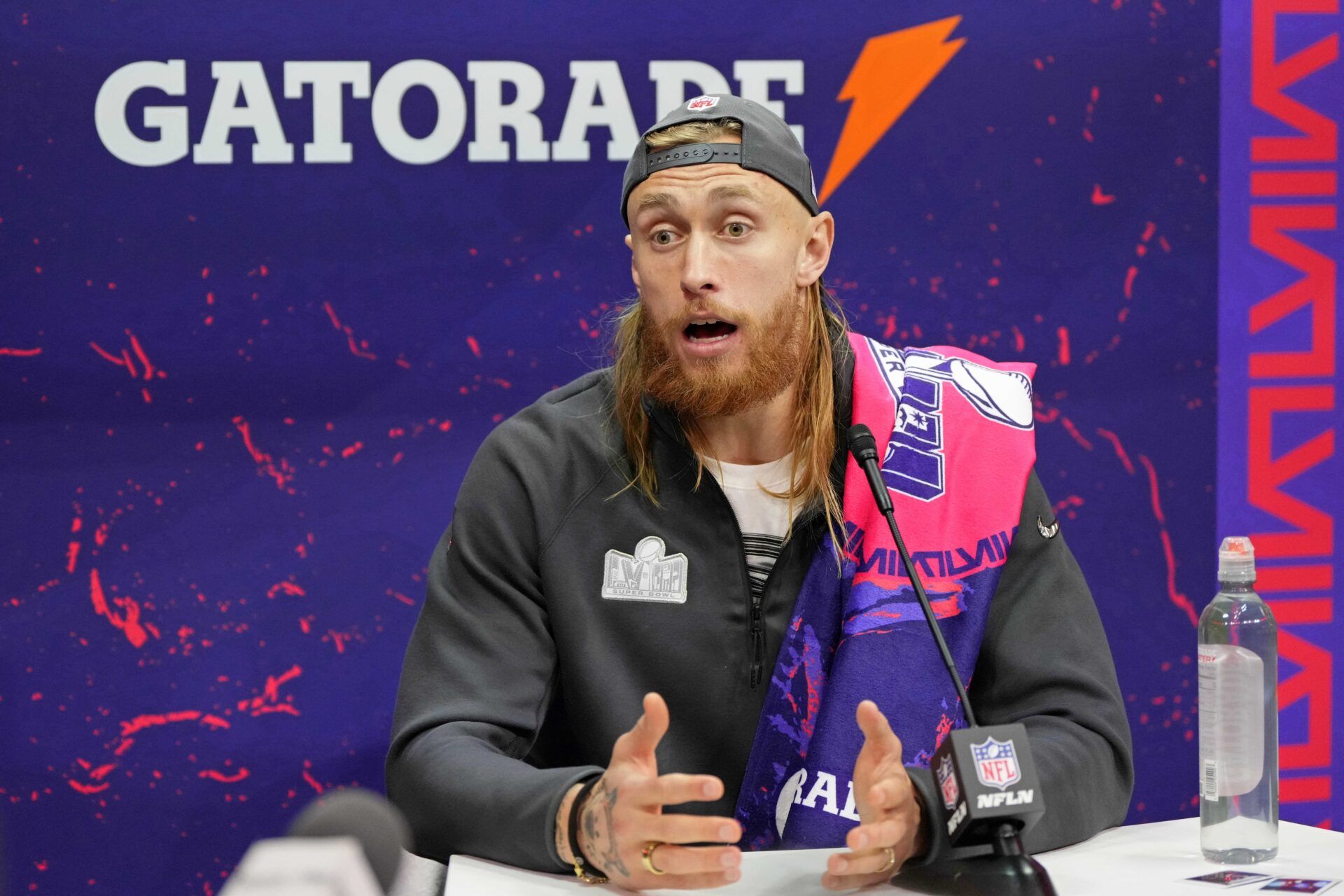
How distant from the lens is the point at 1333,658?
2.66m

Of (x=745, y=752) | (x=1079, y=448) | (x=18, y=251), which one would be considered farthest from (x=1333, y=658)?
(x=18, y=251)

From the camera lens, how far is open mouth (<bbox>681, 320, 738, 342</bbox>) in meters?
1.75

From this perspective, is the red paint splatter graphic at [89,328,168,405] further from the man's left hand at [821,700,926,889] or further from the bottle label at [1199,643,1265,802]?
the bottle label at [1199,643,1265,802]

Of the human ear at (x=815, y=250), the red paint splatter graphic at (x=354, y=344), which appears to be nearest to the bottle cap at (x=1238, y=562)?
the human ear at (x=815, y=250)

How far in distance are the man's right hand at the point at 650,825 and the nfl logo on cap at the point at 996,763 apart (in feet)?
0.70

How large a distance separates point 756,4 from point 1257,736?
5.45 feet

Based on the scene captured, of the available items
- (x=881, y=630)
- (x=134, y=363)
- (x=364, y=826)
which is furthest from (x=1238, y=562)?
(x=134, y=363)

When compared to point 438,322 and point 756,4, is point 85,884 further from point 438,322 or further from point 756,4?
point 756,4

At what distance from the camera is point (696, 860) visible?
1119 mm

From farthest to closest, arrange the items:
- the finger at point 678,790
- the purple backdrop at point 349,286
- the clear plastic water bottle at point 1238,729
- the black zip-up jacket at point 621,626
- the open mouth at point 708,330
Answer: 1. the purple backdrop at point 349,286
2. the open mouth at point 708,330
3. the black zip-up jacket at point 621,626
4. the clear plastic water bottle at point 1238,729
5. the finger at point 678,790

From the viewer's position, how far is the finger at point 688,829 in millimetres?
1107

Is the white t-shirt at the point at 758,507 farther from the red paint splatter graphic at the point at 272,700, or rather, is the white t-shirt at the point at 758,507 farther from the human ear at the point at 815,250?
the red paint splatter graphic at the point at 272,700

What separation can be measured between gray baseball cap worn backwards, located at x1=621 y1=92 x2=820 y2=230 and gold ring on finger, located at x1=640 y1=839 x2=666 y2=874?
35.3 inches

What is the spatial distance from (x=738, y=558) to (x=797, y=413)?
0.81 ft
